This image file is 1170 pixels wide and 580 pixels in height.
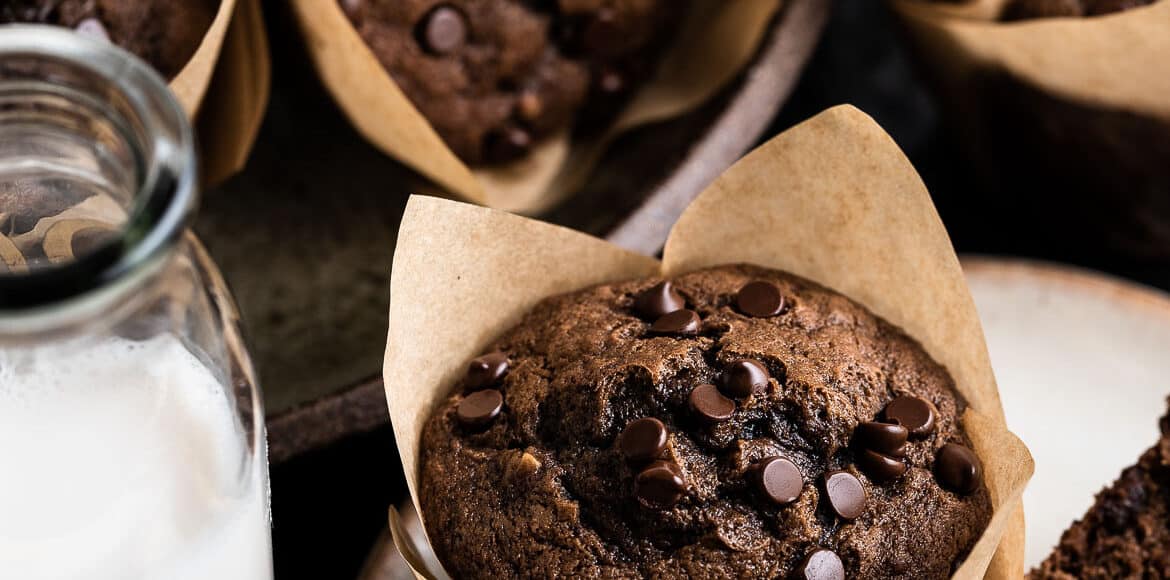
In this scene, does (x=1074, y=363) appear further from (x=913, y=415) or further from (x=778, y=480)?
(x=778, y=480)

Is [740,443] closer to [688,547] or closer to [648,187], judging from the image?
[688,547]

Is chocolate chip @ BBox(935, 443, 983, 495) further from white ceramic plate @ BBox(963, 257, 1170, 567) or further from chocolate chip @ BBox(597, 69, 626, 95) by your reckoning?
chocolate chip @ BBox(597, 69, 626, 95)

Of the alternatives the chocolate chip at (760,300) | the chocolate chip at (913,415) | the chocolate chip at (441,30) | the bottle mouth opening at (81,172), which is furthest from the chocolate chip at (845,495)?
the chocolate chip at (441,30)

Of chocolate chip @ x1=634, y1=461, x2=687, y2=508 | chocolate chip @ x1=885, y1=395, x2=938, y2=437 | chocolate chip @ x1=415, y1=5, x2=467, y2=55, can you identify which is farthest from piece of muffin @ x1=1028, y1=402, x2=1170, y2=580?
chocolate chip @ x1=415, y1=5, x2=467, y2=55

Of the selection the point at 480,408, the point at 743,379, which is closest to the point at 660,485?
the point at 743,379

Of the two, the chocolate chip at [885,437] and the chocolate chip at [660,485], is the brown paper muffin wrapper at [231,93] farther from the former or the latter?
the chocolate chip at [885,437]

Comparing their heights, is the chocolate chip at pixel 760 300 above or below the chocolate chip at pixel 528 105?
above

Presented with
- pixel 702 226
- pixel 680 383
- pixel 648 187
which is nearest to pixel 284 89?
pixel 648 187
